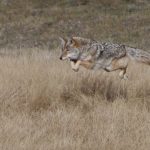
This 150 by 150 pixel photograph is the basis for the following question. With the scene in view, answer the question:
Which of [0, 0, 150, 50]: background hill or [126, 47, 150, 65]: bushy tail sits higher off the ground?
[126, 47, 150, 65]: bushy tail

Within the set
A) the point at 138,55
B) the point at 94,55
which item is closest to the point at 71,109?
the point at 94,55

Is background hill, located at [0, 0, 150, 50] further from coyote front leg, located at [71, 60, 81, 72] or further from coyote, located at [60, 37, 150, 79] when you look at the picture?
coyote front leg, located at [71, 60, 81, 72]

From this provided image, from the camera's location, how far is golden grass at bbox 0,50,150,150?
6414 mm

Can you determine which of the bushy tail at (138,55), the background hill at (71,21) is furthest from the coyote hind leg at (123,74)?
the background hill at (71,21)

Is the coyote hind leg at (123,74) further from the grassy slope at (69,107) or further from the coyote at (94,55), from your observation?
the grassy slope at (69,107)

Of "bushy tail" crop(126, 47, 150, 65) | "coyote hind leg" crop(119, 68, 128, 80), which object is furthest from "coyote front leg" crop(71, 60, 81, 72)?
"bushy tail" crop(126, 47, 150, 65)

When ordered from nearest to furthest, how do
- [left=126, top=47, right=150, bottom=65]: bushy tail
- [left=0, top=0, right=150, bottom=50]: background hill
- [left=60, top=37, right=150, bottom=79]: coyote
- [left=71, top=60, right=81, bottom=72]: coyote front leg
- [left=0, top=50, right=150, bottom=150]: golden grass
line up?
[left=0, top=50, right=150, bottom=150]: golden grass
[left=71, top=60, right=81, bottom=72]: coyote front leg
[left=60, top=37, right=150, bottom=79]: coyote
[left=126, top=47, right=150, bottom=65]: bushy tail
[left=0, top=0, right=150, bottom=50]: background hill

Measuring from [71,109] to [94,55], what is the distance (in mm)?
2101

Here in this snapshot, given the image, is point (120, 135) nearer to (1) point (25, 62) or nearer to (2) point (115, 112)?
(2) point (115, 112)

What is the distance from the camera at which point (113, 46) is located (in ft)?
32.2

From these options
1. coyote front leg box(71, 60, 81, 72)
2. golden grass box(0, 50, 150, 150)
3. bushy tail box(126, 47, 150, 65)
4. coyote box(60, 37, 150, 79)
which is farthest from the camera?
bushy tail box(126, 47, 150, 65)

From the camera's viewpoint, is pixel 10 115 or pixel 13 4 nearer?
pixel 10 115

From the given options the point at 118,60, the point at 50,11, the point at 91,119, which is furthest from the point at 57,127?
the point at 50,11

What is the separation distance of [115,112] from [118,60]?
8.20ft
